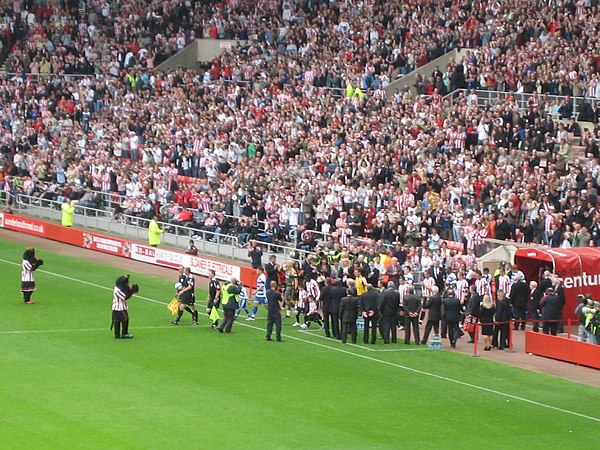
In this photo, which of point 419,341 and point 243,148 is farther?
point 243,148

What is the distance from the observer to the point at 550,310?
31.6 meters

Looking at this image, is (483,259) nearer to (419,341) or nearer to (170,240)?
(419,341)

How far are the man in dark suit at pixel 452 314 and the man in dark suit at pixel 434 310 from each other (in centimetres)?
14

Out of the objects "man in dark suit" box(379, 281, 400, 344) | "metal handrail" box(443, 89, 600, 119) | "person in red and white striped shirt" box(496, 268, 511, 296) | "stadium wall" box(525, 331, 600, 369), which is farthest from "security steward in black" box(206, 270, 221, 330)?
"metal handrail" box(443, 89, 600, 119)

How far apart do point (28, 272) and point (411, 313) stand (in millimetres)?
10870

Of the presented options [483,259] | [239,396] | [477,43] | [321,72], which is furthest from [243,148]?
[239,396]

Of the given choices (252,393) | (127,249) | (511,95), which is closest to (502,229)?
(511,95)

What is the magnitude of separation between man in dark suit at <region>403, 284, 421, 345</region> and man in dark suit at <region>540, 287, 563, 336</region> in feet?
10.1

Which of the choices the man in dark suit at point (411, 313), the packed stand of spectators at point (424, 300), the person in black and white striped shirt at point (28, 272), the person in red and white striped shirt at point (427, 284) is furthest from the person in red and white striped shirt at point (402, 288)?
the person in black and white striped shirt at point (28, 272)

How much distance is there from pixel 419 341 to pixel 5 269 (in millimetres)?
15847

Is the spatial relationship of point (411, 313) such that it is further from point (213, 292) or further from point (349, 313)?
point (213, 292)

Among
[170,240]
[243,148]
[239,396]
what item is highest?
[243,148]

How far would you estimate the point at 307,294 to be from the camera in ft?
109

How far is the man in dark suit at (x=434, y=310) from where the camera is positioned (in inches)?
1217
